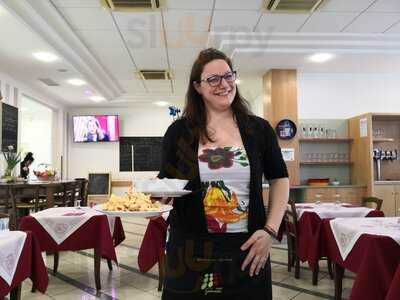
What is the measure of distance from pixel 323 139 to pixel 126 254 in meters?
3.90

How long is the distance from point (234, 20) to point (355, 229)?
10.6ft

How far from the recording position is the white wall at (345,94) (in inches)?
263

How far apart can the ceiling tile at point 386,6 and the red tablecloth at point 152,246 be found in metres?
3.56

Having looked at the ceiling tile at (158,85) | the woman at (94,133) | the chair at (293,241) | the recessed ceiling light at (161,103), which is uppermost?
the ceiling tile at (158,85)

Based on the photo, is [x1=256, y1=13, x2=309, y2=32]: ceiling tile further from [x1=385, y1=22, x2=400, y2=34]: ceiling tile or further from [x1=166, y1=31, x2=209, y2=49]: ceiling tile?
[x1=385, y1=22, x2=400, y2=34]: ceiling tile

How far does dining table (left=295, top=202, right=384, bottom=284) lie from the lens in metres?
3.17

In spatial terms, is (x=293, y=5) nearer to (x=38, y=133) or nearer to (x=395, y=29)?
(x=395, y=29)

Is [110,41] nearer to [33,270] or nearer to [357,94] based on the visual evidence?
[33,270]

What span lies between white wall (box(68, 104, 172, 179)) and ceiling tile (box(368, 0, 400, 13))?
6815mm

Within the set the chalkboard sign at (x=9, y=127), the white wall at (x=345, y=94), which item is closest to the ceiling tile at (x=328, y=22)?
the white wall at (x=345, y=94)

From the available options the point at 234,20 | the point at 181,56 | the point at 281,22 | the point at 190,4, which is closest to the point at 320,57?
the point at 281,22

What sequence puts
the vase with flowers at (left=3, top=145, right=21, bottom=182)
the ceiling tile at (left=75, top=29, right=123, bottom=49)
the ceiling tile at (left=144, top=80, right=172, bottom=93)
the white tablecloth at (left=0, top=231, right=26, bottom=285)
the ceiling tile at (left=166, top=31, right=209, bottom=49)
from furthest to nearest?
the ceiling tile at (left=144, top=80, right=172, bottom=93) < the vase with flowers at (left=3, top=145, right=21, bottom=182) < the ceiling tile at (left=166, top=31, right=209, bottom=49) < the ceiling tile at (left=75, top=29, right=123, bottom=49) < the white tablecloth at (left=0, top=231, right=26, bottom=285)

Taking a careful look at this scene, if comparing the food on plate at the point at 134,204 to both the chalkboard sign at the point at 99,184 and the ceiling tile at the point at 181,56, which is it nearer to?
the ceiling tile at the point at 181,56

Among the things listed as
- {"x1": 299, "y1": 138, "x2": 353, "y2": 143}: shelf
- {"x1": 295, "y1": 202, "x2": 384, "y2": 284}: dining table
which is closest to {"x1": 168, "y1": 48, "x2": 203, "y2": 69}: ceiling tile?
{"x1": 299, "y1": 138, "x2": 353, "y2": 143}: shelf
